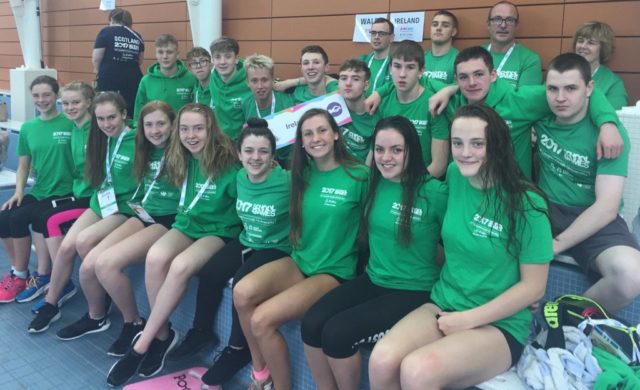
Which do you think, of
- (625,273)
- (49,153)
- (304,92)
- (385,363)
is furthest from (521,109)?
(49,153)

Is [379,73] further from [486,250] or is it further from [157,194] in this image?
[486,250]

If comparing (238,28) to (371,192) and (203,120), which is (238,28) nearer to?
(203,120)

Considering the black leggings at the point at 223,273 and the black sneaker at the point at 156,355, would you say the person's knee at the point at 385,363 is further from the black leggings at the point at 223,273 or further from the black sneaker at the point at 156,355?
the black sneaker at the point at 156,355

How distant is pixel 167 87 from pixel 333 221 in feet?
9.25

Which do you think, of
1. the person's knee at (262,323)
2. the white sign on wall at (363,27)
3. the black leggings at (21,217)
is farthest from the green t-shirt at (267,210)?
the white sign on wall at (363,27)

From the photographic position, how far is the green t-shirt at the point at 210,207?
2.97 metres

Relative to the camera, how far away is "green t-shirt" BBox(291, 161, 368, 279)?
2.44 m

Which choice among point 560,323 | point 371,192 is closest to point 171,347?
point 371,192

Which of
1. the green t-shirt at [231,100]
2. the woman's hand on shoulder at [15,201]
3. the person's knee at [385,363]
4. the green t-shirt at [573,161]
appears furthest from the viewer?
the green t-shirt at [231,100]

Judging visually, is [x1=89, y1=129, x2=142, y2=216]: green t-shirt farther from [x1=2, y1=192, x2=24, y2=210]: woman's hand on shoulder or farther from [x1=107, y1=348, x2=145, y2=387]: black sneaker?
[x1=107, y1=348, x2=145, y2=387]: black sneaker

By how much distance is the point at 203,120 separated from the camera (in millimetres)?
2998

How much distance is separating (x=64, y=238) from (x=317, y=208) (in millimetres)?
1948

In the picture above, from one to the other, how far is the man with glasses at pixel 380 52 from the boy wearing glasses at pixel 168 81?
1.70 meters

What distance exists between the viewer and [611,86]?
350cm
